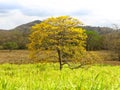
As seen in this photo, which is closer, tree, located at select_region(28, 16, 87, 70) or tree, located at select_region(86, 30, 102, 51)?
tree, located at select_region(28, 16, 87, 70)

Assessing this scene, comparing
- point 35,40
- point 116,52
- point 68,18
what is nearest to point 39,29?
point 35,40

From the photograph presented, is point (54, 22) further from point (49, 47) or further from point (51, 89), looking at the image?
point (51, 89)

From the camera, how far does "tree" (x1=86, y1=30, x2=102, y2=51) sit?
6518cm

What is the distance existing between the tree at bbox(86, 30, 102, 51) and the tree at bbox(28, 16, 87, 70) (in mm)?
37697

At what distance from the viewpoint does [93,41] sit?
6781 cm

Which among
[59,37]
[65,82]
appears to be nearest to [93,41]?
[59,37]

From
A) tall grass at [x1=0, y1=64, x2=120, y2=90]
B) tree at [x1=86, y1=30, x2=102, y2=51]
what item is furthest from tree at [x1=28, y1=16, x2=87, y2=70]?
tree at [x1=86, y1=30, x2=102, y2=51]

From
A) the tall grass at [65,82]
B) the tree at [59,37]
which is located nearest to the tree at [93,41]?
the tree at [59,37]

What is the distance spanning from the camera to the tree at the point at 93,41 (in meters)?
65.2

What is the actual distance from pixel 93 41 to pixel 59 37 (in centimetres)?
4403

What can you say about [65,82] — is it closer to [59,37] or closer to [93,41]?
[59,37]

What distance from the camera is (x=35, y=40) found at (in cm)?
2450

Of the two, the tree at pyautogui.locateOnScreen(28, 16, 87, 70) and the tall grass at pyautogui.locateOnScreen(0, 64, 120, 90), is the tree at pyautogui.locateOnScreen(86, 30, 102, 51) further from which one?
the tall grass at pyautogui.locateOnScreen(0, 64, 120, 90)

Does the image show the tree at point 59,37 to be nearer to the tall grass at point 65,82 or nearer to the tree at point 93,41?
the tall grass at point 65,82
